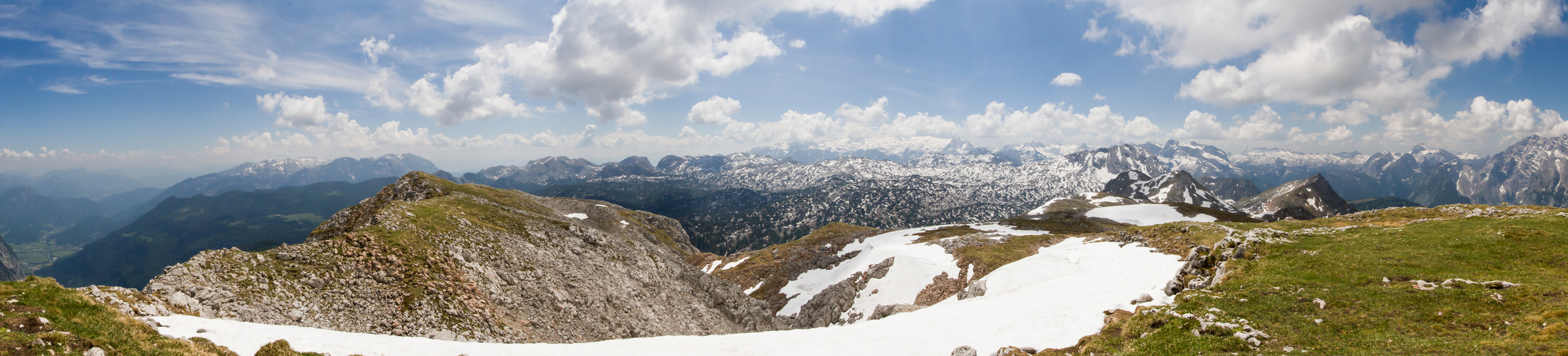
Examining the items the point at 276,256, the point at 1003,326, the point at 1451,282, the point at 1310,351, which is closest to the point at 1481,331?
the point at 1310,351

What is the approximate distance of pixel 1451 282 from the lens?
21.6 metres

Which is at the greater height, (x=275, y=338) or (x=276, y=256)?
(x=276, y=256)

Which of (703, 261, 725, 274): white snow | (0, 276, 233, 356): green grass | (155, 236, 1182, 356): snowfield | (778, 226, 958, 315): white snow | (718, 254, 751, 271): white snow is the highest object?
(0, 276, 233, 356): green grass

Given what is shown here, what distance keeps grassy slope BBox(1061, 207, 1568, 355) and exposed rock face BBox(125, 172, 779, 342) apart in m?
37.1

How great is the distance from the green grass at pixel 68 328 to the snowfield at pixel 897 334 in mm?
2054

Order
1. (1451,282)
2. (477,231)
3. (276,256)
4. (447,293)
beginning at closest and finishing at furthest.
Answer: (1451,282) → (276,256) → (447,293) → (477,231)

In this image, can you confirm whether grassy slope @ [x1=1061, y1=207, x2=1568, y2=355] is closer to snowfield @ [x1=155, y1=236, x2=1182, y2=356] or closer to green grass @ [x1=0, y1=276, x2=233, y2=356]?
snowfield @ [x1=155, y1=236, x2=1182, y2=356]

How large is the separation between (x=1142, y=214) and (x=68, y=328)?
20861cm

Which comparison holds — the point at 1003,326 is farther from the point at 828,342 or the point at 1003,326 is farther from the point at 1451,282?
the point at 1451,282

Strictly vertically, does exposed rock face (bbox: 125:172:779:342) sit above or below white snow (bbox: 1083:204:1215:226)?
above

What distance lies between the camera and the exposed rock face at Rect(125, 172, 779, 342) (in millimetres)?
28188

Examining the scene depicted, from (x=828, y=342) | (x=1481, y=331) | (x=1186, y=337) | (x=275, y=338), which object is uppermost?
(x=1481, y=331)

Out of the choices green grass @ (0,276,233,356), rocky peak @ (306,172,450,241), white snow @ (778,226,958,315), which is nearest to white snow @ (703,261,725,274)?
white snow @ (778,226,958,315)

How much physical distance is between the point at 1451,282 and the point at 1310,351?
447 inches
